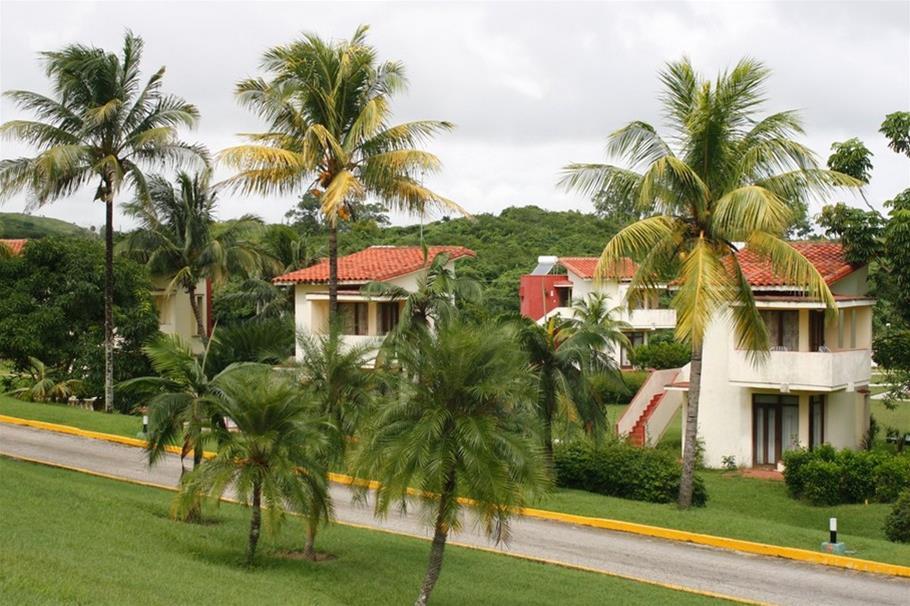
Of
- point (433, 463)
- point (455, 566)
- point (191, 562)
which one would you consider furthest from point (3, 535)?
point (455, 566)

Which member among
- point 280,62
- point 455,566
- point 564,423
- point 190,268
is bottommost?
point 455,566

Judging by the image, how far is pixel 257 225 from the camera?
45469mm

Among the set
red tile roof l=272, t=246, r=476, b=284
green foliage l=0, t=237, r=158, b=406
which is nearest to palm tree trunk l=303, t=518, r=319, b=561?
red tile roof l=272, t=246, r=476, b=284

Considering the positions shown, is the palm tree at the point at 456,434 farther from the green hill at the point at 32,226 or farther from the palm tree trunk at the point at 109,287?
the green hill at the point at 32,226

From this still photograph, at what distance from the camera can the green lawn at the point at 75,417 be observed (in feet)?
99.0

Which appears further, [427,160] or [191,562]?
[427,160]

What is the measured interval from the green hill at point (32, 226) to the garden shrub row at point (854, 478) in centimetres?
8875

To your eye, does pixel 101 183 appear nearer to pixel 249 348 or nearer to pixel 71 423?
pixel 71 423

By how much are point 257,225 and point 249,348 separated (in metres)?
25.7

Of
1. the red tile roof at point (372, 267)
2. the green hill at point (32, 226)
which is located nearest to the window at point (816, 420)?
the red tile roof at point (372, 267)

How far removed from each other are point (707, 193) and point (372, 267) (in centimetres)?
1771

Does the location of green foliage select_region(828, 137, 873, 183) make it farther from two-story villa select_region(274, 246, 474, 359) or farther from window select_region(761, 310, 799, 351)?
two-story villa select_region(274, 246, 474, 359)

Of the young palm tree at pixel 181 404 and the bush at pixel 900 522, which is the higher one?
the young palm tree at pixel 181 404

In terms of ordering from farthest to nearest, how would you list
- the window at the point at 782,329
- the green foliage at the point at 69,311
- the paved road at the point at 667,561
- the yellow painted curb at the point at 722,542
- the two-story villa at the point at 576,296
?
the two-story villa at the point at 576,296 → the green foliage at the point at 69,311 → the window at the point at 782,329 → the yellow painted curb at the point at 722,542 → the paved road at the point at 667,561
